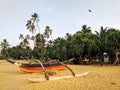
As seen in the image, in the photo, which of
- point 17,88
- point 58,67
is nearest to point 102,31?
point 58,67

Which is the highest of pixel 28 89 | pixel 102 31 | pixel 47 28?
pixel 47 28

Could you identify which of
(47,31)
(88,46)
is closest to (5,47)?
(47,31)

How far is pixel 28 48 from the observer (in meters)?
100

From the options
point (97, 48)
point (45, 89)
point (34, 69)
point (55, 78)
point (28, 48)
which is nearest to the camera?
point (45, 89)

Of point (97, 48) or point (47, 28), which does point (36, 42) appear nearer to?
point (47, 28)

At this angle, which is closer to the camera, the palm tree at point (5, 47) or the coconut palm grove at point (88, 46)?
the coconut palm grove at point (88, 46)

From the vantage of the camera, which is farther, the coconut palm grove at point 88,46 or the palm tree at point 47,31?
the palm tree at point 47,31

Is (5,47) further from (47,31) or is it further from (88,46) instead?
(88,46)

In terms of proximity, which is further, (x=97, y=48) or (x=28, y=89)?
(x=97, y=48)

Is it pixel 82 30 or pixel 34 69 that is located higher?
pixel 82 30

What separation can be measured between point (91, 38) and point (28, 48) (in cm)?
5994

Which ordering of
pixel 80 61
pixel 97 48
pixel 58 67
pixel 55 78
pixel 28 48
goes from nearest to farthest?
pixel 55 78, pixel 58 67, pixel 97 48, pixel 80 61, pixel 28 48

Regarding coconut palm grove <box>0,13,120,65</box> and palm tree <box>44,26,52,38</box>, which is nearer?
coconut palm grove <box>0,13,120,65</box>

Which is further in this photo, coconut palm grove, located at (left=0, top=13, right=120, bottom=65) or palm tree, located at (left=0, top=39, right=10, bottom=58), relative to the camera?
palm tree, located at (left=0, top=39, right=10, bottom=58)
